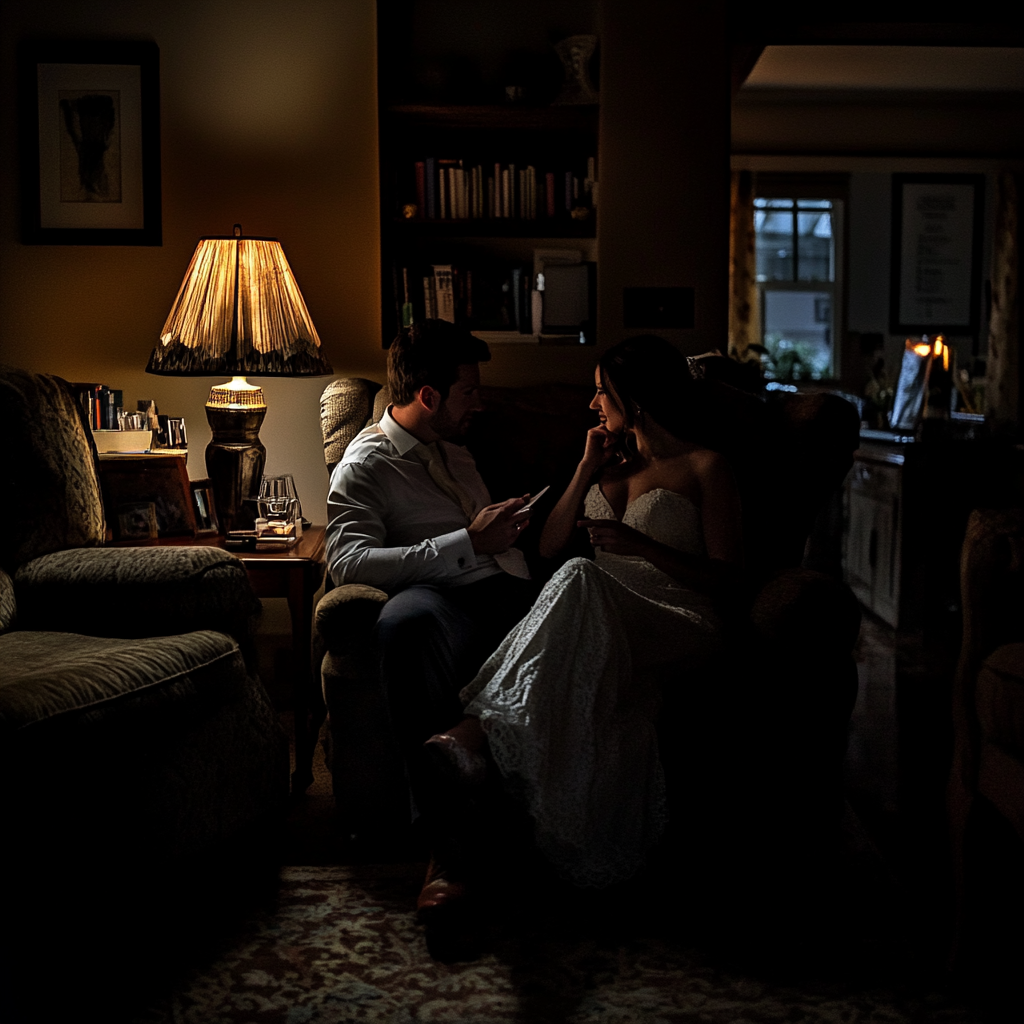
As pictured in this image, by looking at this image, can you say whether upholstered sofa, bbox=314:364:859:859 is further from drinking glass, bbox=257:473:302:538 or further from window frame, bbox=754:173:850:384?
window frame, bbox=754:173:850:384

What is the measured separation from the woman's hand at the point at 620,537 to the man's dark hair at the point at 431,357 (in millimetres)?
494

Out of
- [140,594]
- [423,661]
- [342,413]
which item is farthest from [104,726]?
[342,413]

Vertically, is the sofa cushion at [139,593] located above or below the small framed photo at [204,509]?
below

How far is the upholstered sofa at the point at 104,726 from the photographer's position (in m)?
1.60

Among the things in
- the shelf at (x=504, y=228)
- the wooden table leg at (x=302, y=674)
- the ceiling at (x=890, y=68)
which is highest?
the ceiling at (x=890, y=68)

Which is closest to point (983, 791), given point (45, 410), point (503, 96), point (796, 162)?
point (45, 410)

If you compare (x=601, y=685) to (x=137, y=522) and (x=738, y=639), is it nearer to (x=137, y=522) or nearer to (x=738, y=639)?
(x=738, y=639)

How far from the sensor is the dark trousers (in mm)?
1946

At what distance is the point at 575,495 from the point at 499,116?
1395 mm

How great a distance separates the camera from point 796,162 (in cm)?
694

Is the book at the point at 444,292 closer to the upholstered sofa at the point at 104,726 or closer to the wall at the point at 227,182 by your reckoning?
the wall at the point at 227,182

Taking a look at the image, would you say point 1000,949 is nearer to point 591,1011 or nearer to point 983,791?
point 983,791

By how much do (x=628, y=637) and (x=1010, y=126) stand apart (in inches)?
252

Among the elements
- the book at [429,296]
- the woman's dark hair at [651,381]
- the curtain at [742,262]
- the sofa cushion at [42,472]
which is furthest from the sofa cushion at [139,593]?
the curtain at [742,262]
